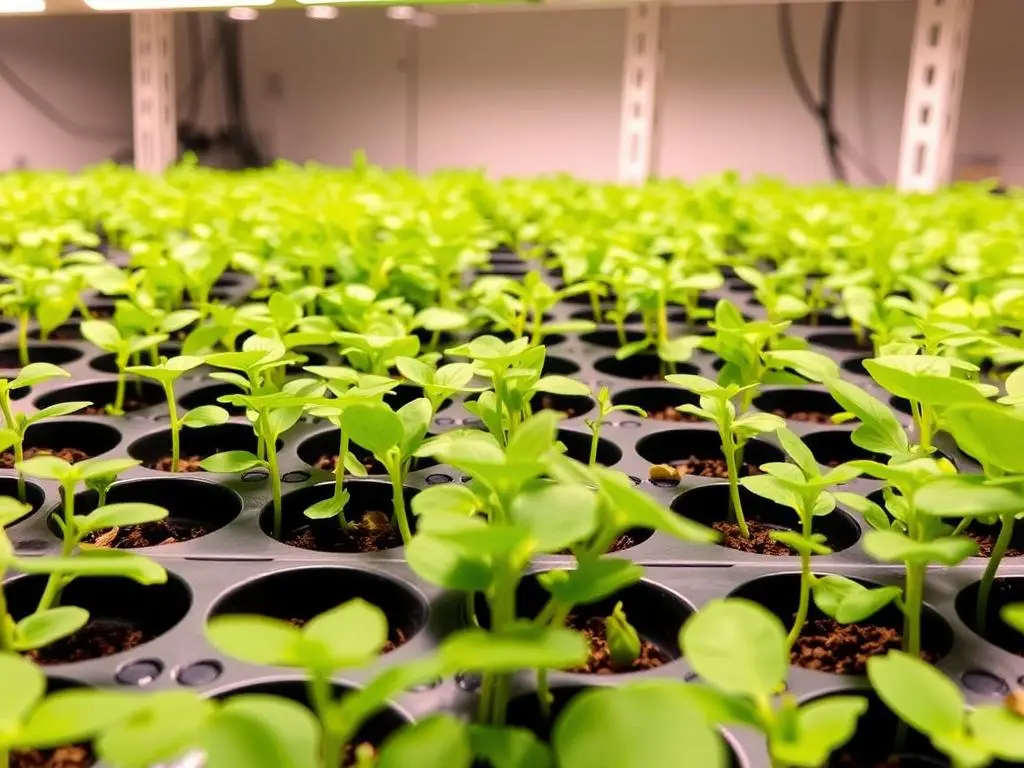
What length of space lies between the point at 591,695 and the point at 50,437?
69 centimetres

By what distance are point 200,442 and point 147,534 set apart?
167 mm

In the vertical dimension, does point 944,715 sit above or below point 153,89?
below

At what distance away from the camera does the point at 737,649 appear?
1.05 feet

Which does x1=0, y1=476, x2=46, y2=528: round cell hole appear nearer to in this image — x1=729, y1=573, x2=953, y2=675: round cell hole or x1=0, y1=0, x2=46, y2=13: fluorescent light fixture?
x1=729, y1=573, x2=953, y2=675: round cell hole

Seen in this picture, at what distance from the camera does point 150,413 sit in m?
0.81

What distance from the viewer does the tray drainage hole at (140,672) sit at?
16.7 inches

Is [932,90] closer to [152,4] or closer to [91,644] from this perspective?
[152,4]

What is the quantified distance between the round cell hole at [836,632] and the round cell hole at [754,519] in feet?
0.22

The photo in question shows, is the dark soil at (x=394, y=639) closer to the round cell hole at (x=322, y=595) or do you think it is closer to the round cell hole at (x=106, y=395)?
the round cell hole at (x=322, y=595)

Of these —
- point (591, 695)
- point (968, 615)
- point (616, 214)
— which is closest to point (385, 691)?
point (591, 695)

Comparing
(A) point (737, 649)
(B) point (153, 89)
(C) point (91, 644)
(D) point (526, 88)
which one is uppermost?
(D) point (526, 88)

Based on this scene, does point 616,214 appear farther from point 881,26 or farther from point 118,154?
point 118,154

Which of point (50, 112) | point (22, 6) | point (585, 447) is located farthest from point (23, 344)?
point (50, 112)

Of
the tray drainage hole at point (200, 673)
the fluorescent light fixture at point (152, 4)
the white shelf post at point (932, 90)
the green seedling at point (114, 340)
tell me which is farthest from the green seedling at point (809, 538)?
the white shelf post at point (932, 90)
